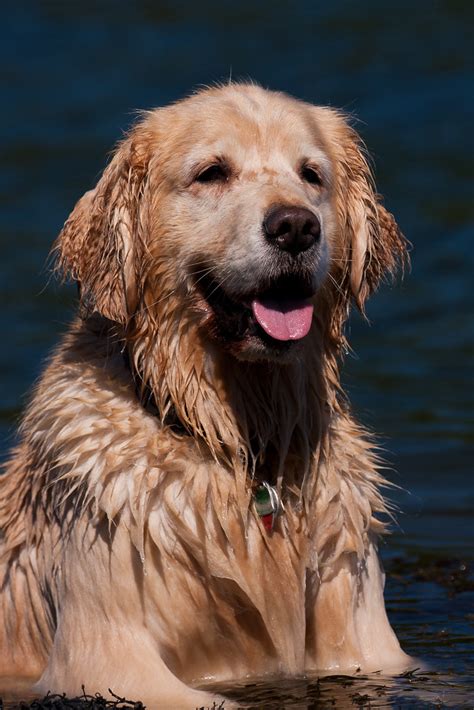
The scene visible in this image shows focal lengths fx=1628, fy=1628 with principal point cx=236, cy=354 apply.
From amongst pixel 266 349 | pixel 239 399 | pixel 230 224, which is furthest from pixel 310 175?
pixel 239 399

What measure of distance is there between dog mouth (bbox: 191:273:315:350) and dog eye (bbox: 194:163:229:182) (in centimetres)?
39

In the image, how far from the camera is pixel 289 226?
5879 millimetres

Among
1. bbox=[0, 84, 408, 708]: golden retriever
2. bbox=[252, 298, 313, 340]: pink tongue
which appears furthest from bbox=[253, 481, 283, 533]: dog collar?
bbox=[252, 298, 313, 340]: pink tongue

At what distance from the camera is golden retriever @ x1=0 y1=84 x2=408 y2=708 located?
19.7 feet

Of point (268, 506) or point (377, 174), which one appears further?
point (377, 174)

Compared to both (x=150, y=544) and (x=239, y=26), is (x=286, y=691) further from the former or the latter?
(x=239, y=26)

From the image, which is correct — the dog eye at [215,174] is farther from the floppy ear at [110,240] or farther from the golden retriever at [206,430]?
the floppy ear at [110,240]

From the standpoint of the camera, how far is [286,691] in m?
6.15

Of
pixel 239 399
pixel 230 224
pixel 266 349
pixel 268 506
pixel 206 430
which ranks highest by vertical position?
pixel 230 224

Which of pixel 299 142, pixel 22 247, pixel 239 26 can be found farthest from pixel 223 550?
pixel 239 26

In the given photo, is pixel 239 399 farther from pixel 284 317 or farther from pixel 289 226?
pixel 289 226

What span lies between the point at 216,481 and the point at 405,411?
814cm

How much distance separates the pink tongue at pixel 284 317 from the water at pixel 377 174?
4.46ft

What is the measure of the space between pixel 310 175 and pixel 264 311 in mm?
650
